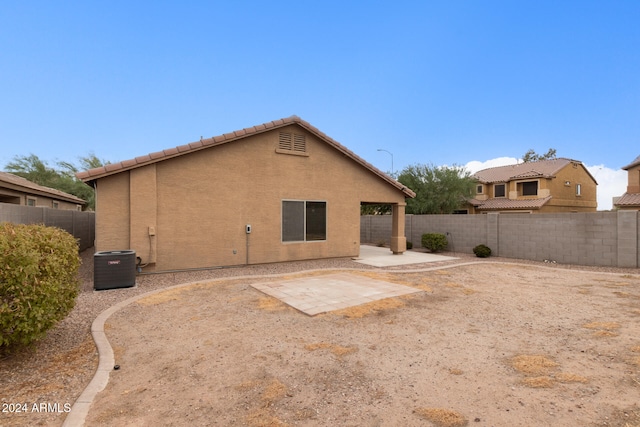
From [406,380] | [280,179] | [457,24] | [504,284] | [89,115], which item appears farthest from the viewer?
[89,115]

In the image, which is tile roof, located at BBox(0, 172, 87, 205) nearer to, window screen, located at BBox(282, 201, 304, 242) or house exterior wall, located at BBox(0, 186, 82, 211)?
house exterior wall, located at BBox(0, 186, 82, 211)

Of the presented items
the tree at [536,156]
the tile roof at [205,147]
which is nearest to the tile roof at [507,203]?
the tree at [536,156]

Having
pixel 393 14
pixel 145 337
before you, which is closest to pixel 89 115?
pixel 393 14

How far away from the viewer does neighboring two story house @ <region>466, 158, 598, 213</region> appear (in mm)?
30344

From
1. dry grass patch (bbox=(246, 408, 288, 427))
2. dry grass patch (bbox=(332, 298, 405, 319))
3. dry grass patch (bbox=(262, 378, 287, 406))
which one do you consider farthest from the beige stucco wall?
dry grass patch (bbox=(246, 408, 288, 427))

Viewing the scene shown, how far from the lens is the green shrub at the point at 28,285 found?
359 centimetres

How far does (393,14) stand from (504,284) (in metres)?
12.7

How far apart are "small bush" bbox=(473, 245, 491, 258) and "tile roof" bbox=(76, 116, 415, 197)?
649 cm

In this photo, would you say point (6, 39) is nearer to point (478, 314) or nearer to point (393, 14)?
point (393, 14)

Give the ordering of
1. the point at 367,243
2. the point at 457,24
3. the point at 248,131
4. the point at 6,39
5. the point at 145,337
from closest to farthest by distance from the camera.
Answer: the point at 145,337, the point at 248,131, the point at 6,39, the point at 457,24, the point at 367,243

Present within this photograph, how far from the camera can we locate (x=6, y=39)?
13.3 meters

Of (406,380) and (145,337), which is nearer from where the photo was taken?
(406,380)

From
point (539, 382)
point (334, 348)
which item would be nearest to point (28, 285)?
point (334, 348)

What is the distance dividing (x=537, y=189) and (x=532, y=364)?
3328 centimetres
